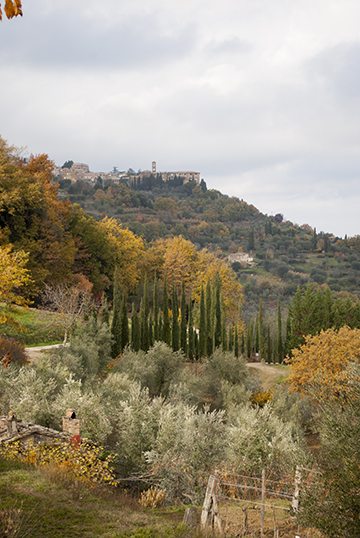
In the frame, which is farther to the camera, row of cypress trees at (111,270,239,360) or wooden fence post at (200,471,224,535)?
row of cypress trees at (111,270,239,360)

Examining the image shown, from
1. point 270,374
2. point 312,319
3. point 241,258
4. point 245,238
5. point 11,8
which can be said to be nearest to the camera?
point 11,8

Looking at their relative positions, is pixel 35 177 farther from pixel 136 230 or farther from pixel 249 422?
pixel 136 230

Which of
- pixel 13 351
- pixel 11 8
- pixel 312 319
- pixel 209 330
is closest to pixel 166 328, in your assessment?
pixel 209 330

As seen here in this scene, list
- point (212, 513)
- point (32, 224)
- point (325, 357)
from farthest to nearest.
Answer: point (32, 224) < point (325, 357) < point (212, 513)

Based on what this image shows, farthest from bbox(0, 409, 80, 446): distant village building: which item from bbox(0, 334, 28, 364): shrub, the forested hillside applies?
the forested hillside

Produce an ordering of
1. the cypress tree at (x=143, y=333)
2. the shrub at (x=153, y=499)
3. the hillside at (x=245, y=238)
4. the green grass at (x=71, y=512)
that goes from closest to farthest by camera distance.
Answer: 1. the green grass at (x=71, y=512)
2. the shrub at (x=153, y=499)
3. the cypress tree at (x=143, y=333)
4. the hillside at (x=245, y=238)

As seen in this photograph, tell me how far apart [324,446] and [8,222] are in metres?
28.4

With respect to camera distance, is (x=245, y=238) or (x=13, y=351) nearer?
(x=13, y=351)

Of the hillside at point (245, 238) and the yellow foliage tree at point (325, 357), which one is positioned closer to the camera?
the yellow foliage tree at point (325, 357)

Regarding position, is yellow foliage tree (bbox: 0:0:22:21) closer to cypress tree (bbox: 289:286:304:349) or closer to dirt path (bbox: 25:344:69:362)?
dirt path (bbox: 25:344:69:362)

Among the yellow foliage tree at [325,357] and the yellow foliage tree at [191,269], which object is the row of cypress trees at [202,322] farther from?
the yellow foliage tree at [325,357]

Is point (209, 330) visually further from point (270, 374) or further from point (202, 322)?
point (270, 374)

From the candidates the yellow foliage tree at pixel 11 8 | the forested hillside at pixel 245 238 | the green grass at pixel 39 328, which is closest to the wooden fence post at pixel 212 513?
the yellow foliage tree at pixel 11 8

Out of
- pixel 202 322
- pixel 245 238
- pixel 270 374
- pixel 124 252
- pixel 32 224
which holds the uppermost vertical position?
pixel 245 238
